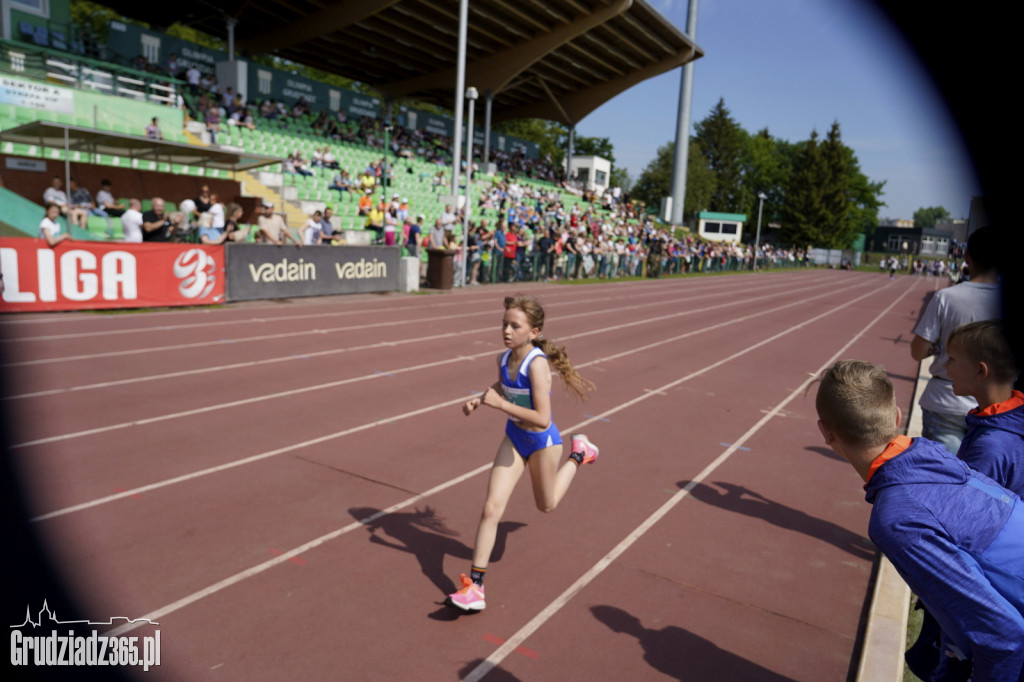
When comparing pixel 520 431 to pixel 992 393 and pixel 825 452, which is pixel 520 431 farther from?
pixel 825 452

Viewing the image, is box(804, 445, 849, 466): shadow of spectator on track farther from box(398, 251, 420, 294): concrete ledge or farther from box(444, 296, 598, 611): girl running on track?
box(398, 251, 420, 294): concrete ledge

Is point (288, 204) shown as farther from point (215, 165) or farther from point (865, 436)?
point (865, 436)

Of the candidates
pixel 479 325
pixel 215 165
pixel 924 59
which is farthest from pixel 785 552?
pixel 215 165

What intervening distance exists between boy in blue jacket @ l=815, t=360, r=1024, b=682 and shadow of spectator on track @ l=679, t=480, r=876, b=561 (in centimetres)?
340

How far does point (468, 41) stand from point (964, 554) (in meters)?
41.1

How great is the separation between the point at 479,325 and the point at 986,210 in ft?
37.8

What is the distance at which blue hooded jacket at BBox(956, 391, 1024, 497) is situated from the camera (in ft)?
8.57

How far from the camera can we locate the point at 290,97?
3312cm

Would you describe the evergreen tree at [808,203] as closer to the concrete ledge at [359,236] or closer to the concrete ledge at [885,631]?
the concrete ledge at [359,236]

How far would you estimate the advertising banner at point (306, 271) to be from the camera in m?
15.4

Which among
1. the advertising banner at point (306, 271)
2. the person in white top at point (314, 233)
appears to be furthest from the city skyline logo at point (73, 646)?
the person in white top at point (314, 233)

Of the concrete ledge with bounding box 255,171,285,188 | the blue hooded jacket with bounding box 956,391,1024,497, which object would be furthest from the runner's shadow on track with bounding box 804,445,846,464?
the concrete ledge with bounding box 255,171,285,188

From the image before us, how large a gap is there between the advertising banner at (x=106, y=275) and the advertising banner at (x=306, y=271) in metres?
0.51

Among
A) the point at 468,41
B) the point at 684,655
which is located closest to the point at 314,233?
the point at 684,655
